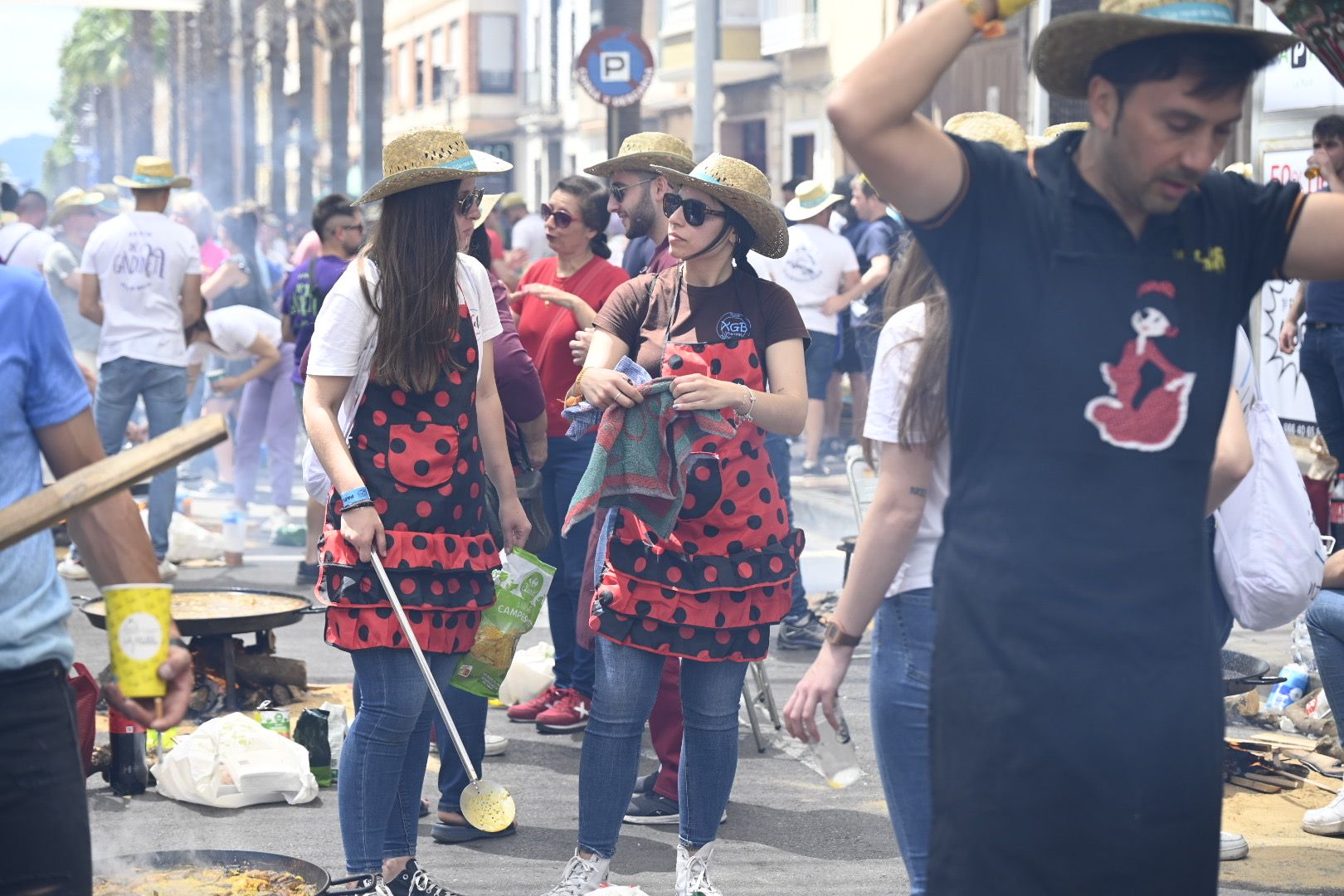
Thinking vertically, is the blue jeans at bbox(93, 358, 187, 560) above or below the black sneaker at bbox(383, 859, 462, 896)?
above

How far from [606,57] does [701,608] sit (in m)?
9.63

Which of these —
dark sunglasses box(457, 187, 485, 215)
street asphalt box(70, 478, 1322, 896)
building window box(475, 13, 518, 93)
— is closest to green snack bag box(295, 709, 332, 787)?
street asphalt box(70, 478, 1322, 896)

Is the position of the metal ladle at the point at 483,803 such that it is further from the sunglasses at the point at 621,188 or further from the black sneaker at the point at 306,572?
the black sneaker at the point at 306,572

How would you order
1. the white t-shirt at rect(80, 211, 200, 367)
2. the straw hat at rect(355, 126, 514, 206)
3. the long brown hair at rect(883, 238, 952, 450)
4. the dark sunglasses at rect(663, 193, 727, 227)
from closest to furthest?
the long brown hair at rect(883, 238, 952, 450) < the straw hat at rect(355, 126, 514, 206) < the dark sunglasses at rect(663, 193, 727, 227) < the white t-shirt at rect(80, 211, 200, 367)

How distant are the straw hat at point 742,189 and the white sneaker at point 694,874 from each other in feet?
5.69

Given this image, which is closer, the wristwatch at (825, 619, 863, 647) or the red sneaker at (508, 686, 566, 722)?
the wristwatch at (825, 619, 863, 647)

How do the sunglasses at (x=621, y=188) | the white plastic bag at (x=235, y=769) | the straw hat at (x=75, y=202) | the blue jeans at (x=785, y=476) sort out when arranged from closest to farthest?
the white plastic bag at (x=235, y=769)
the sunglasses at (x=621, y=188)
the blue jeans at (x=785, y=476)
the straw hat at (x=75, y=202)

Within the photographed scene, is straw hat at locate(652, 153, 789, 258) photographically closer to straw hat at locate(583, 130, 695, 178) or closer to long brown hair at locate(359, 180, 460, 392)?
long brown hair at locate(359, 180, 460, 392)

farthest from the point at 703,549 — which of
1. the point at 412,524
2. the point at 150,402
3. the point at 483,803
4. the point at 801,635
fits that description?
the point at 150,402

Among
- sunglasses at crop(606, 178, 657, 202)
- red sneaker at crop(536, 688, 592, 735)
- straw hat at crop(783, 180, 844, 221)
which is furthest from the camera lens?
straw hat at crop(783, 180, 844, 221)

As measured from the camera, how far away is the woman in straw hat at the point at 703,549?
4.66m

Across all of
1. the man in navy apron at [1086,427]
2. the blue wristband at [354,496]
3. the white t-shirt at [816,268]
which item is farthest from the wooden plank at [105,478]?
the white t-shirt at [816,268]

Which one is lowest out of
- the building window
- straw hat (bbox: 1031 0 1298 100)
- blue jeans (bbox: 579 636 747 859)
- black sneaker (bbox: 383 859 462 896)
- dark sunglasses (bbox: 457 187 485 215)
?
black sneaker (bbox: 383 859 462 896)

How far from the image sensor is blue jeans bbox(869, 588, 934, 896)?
3.45m
